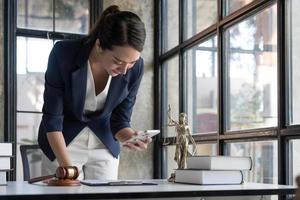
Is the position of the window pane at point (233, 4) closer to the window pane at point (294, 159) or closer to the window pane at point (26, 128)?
the window pane at point (294, 159)

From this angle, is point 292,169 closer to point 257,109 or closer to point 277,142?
point 277,142

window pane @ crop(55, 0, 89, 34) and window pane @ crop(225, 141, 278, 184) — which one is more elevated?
window pane @ crop(55, 0, 89, 34)

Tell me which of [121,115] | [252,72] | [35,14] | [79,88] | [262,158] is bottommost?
[262,158]

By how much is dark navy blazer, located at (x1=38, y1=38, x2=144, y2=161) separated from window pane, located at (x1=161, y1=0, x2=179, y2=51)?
2007mm

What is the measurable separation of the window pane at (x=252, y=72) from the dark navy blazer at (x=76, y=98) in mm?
851

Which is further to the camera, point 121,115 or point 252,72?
point 252,72

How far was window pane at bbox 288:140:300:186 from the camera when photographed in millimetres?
2332

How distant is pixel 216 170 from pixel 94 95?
538mm

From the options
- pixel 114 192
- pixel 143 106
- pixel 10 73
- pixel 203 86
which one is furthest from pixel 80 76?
pixel 143 106

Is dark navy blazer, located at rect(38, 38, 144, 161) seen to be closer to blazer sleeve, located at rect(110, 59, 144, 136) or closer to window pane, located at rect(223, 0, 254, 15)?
blazer sleeve, located at rect(110, 59, 144, 136)

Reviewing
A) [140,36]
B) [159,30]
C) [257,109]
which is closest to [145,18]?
[159,30]

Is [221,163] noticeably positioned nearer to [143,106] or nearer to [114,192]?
[114,192]

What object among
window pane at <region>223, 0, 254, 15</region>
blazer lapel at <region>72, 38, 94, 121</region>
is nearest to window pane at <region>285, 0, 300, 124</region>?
window pane at <region>223, 0, 254, 15</region>

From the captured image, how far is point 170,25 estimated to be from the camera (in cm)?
420
